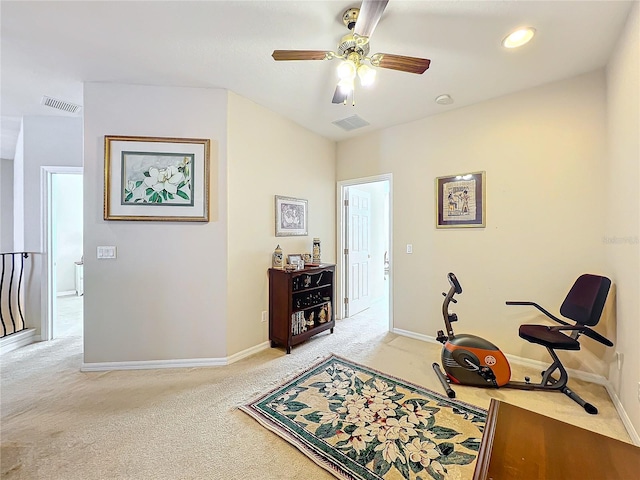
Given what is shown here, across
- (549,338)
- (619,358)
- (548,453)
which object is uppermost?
(548,453)

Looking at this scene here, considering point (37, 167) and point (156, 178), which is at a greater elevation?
point (37, 167)

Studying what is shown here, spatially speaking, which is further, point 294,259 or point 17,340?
point 294,259

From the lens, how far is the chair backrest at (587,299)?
2.11 m

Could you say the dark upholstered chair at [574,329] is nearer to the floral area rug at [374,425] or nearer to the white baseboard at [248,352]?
the floral area rug at [374,425]

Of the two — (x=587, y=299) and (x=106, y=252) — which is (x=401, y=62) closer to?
(x=587, y=299)

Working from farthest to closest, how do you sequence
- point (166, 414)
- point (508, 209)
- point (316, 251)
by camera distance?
point (316, 251)
point (508, 209)
point (166, 414)

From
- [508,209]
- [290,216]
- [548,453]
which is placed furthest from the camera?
[290,216]

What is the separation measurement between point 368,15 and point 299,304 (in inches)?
110

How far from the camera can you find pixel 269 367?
2727 mm

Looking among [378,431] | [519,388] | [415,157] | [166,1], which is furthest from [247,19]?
[519,388]

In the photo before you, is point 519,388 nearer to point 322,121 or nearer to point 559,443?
point 559,443

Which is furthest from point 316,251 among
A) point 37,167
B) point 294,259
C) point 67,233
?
point 67,233

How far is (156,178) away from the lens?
270 centimetres

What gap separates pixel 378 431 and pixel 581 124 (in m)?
3.12
